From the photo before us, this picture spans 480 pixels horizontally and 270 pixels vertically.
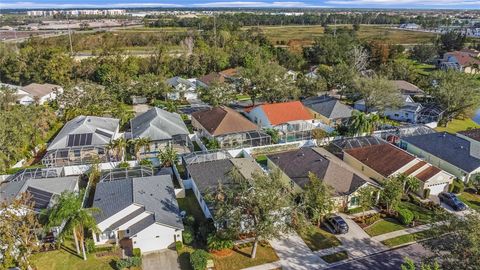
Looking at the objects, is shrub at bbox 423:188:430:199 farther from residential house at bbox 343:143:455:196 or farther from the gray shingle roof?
the gray shingle roof

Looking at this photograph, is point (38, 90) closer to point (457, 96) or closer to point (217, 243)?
point (217, 243)

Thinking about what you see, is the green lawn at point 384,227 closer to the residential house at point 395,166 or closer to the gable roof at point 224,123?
the residential house at point 395,166

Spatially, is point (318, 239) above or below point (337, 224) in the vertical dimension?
below

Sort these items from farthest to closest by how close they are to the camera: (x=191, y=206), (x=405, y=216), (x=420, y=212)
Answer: (x=191, y=206) → (x=420, y=212) → (x=405, y=216)

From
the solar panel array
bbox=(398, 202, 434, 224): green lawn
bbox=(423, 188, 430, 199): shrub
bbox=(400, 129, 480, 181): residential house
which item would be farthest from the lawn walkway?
the solar panel array

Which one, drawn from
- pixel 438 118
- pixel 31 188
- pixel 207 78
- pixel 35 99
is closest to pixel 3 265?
pixel 31 188

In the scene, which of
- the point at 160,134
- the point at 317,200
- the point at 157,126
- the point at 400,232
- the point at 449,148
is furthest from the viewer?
the point at 157,126

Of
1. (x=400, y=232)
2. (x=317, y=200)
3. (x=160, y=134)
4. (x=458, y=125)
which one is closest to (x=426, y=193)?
(x=400, y=232)
